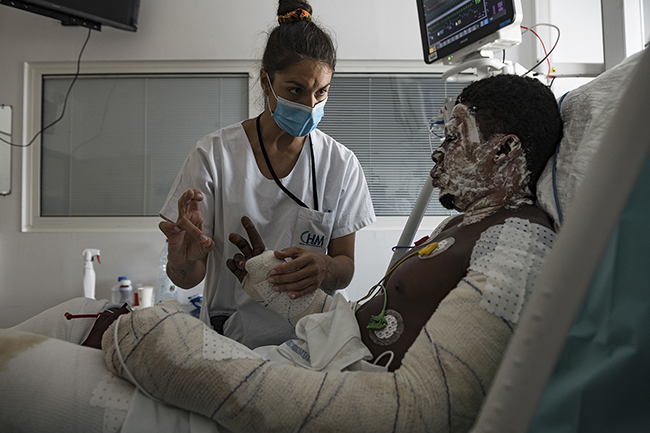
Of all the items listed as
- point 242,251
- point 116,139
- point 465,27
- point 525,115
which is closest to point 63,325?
point 242,251

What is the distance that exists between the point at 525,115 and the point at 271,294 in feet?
2.42

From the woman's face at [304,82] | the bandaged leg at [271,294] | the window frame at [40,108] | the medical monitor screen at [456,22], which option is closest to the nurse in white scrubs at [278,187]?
the woman's face at [304,82]

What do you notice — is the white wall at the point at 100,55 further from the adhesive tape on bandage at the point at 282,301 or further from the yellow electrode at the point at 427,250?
the yellow electrode at the point at 427,250

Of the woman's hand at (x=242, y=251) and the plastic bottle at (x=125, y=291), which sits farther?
the plastic bottle at (x=125, y=291)

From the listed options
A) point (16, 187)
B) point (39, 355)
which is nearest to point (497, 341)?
point (39, 355)

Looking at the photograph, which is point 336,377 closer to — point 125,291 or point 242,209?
point 242,209

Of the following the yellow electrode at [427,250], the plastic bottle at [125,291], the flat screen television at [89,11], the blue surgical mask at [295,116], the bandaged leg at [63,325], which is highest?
the flat screen television at [89,11]

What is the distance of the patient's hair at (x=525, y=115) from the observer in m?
0.93

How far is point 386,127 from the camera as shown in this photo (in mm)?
2680

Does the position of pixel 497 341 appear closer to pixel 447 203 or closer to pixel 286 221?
pixel 447 203

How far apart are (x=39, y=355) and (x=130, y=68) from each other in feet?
7.55

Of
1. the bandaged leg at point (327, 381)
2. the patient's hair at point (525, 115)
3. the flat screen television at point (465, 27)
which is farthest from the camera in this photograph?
the flat screen television at point (465, 27)

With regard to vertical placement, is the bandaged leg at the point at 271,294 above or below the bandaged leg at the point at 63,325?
above

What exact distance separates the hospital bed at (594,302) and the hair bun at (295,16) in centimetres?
93
